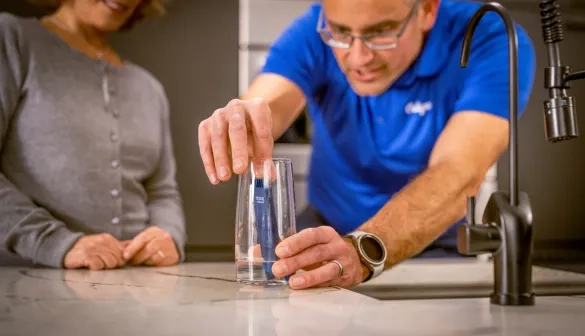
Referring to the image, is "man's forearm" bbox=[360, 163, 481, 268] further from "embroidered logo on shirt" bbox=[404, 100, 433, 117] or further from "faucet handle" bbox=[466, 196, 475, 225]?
"faucet handle" bbox=[466, 196, 475, 225]

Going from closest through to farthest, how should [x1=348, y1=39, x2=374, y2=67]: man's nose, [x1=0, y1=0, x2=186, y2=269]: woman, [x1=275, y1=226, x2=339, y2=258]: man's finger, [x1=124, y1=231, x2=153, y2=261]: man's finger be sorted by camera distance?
[x1=275, y1=226, x2=339, y2=258]: man's finger < [x1=124, y1=231, x2=153, y2=261]: man's finger < [x1=0, y1=0, x2=186, y2=269]: woman < [x1=348, y1=39, x2=374, y2=67]: man's nose

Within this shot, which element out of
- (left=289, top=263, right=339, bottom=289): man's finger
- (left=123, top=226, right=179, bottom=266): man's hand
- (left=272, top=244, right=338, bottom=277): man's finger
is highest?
(left=272, top=244, right=338, bottom=277): man's finger

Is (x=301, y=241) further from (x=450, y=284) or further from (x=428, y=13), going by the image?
(x=428, y=13)

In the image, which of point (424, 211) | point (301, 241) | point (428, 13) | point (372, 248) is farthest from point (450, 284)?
point (428, 13)

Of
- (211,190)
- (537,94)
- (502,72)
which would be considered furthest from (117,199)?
(537,94)

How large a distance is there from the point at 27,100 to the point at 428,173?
3.67ft

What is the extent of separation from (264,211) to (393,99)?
1.02 metres

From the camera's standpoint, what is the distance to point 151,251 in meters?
1.60

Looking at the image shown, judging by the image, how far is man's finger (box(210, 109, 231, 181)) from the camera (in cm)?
109

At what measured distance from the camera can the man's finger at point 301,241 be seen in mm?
1014

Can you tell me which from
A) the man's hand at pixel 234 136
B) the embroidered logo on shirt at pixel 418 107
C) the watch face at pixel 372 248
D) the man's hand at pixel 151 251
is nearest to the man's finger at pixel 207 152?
the man's hand at pixel 234 136

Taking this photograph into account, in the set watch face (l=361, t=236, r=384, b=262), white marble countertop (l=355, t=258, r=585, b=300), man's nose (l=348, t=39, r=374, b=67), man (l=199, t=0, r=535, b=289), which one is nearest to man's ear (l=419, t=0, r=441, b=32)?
man (l=199, t=0, r=535, b=289)

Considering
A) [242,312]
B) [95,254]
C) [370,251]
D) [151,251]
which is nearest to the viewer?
[242,312]

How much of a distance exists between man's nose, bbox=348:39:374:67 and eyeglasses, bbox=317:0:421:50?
0.04 ft
